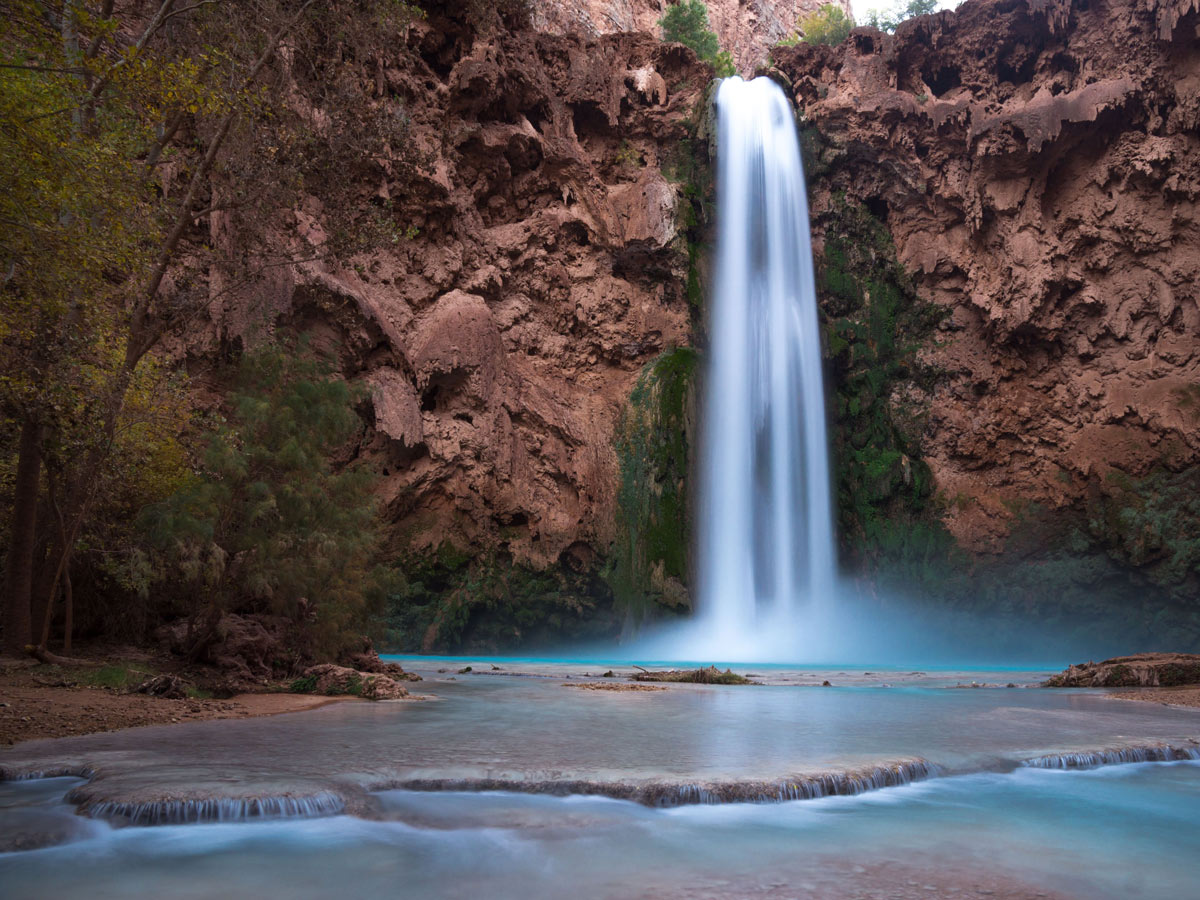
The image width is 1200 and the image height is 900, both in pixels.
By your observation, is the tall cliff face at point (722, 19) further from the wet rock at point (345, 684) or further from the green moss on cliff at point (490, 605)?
the wet rock at point (345, 684)

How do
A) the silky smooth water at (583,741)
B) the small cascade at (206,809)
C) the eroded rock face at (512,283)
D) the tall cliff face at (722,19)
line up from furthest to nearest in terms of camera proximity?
the tall cliff face at (722,19) < the eroded rock face at (512,283) < the silky smooth water at (583,741) < the small cascade at (206,809)

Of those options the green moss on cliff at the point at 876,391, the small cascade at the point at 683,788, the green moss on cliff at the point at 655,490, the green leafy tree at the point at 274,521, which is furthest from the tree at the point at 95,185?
the green moss on cliff at the point at 876,391

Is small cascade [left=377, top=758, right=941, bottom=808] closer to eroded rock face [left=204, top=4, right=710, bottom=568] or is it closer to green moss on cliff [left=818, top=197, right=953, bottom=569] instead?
eroded rock face [left=204, top=4, right=710, bottom=568]

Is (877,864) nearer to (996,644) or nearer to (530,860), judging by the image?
(530,860)

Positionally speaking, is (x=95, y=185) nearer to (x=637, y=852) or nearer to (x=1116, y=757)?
(x=637, y=852)

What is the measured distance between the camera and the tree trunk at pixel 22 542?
10.6 metres

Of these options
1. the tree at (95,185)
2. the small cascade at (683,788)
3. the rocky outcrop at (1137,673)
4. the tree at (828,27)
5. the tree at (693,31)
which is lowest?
the small cascade at (683,788)

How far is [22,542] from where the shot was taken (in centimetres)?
1078

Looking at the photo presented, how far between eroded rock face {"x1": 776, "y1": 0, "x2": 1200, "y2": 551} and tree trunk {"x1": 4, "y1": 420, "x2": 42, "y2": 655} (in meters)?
30.0

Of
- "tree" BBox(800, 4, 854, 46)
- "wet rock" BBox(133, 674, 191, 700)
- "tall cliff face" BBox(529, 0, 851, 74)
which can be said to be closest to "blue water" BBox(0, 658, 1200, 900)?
"wet rock" BBox(133, 674, 191, 700)

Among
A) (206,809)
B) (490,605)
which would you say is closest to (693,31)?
(490,605)

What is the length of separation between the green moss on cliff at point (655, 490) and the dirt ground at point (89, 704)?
19403 millimetres

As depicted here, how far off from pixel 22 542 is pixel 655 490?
21958 mm

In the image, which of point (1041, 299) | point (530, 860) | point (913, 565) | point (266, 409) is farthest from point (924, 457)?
point (530, 860)
